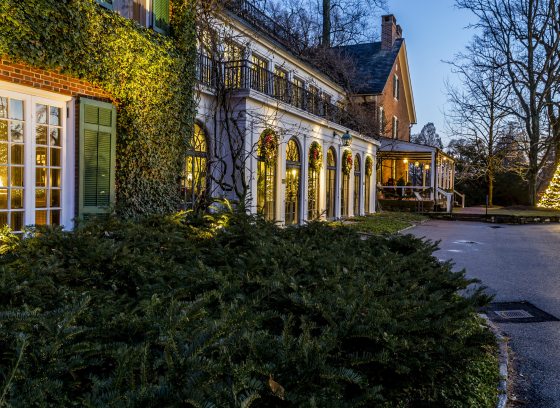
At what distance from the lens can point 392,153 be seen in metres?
27.0

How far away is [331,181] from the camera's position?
19.9m

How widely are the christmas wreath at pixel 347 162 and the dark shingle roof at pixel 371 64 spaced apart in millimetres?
6877

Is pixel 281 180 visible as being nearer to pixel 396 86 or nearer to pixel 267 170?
pixel 267 170

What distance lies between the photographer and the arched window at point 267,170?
540 inches

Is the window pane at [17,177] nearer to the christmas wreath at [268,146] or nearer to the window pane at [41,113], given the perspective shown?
the window pane at [41,113]

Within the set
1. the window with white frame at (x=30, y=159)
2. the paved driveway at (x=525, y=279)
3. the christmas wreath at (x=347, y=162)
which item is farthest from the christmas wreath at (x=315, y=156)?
the window with white frame at (x=30, y=159)

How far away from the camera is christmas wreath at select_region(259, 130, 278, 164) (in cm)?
1366

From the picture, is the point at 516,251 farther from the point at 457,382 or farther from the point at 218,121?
the point at 457,382

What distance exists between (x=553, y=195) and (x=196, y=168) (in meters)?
25.3

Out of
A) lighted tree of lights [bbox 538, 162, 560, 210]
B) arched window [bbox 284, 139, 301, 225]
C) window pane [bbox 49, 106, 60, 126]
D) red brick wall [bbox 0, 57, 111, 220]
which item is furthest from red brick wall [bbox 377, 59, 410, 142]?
window pane [bbox 49, 106, 60, 126]

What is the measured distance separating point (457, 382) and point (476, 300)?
33.4 inches

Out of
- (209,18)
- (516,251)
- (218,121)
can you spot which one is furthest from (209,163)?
(516,251)

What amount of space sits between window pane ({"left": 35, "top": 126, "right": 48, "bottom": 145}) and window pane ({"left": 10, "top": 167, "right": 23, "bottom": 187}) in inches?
19.6

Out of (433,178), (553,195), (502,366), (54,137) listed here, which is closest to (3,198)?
(54,137)
